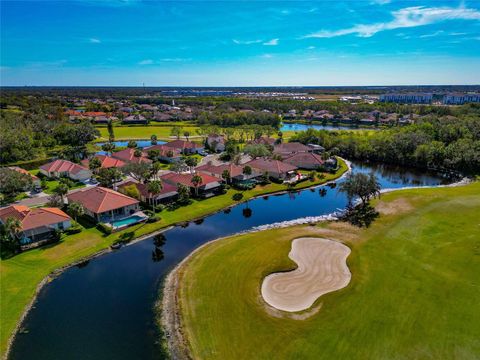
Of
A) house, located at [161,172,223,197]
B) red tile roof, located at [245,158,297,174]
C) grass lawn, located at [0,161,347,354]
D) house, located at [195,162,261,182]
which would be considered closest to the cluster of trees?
red tile roof, located at [245,158,297,174]

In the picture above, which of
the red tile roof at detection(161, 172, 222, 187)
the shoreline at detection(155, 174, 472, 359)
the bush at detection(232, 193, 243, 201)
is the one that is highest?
the red tile roof at detection(161, 172, 222, 187)

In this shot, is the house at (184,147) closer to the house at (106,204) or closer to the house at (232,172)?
the house at (232,172)

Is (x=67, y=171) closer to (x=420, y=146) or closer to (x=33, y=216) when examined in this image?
(x=33, y=216)

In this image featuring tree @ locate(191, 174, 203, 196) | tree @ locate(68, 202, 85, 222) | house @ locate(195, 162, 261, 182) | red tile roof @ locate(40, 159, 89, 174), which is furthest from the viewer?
red tile roof @ locate(40, 159, 89, 174)

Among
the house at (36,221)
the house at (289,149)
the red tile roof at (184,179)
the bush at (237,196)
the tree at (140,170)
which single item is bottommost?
the bush at (237,196)

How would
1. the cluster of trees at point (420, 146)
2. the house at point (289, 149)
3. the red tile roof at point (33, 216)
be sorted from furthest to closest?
1. the house at point (289, 149)
2. the cluster of trees at point (420, 146)
3. the red tile roof at point (33, 216)

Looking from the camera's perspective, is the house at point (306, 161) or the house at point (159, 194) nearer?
the house at point (159, 194)

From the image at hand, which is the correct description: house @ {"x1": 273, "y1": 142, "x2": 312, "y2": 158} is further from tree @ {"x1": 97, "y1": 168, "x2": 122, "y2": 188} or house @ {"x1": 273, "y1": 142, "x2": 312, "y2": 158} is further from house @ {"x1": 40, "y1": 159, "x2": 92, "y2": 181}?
house @ {"x1": 40, "y1": 159, "x2": 92, "y2": 181}

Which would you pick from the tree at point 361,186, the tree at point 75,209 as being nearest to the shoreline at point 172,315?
the tree at point 75,209
